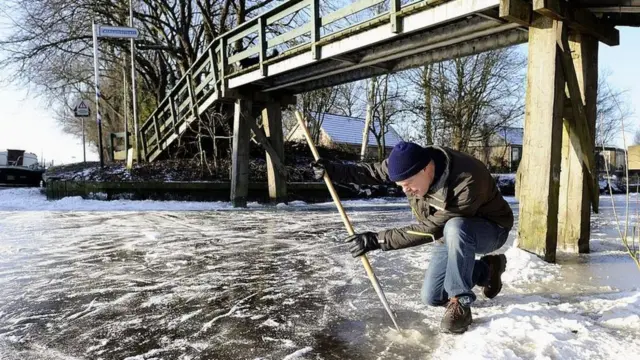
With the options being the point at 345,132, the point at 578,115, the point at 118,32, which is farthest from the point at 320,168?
the point at 345,132

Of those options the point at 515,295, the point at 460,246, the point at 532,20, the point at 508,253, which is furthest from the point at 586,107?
the point at 460,246

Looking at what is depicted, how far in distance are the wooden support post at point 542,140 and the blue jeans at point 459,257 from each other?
6.23 feet

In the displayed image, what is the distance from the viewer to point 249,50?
9875 millimetres

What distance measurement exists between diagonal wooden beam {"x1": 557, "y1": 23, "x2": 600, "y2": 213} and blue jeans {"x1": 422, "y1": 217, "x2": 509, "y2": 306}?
2493 millimetres

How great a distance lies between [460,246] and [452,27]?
15.0ft

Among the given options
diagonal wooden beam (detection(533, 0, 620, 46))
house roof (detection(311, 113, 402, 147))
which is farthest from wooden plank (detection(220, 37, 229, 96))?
house roof (detection(311, 113, 402, 147))

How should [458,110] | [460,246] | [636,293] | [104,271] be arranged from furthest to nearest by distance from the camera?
1. [458,110]
2. [104,271]
3. [636,293]
4. [460,246]

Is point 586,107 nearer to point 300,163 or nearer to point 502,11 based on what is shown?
point 502,11

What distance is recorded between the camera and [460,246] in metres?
2.67

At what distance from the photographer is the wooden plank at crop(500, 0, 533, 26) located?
14.9ft

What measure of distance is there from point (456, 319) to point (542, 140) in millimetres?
2679

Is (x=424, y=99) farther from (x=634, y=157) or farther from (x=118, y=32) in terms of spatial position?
(x=634, y=157)

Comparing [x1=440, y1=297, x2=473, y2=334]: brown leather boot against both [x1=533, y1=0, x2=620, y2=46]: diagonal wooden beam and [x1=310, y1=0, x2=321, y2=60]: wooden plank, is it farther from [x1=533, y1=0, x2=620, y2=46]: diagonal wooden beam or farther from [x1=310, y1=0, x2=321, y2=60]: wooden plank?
[x1=310, y1=0, x2=321, y2=60]: wooden plank

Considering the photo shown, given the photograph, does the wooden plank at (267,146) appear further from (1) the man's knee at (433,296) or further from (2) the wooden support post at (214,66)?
(1) the man's knee at (433,296)
